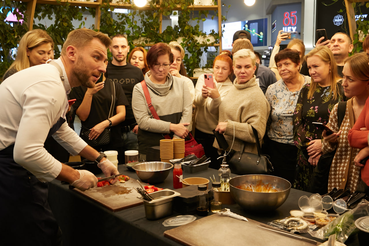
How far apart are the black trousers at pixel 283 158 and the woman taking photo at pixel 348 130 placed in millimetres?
541

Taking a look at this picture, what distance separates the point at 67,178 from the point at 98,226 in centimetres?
32

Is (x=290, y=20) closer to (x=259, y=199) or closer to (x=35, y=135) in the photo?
(x=259, y=199)

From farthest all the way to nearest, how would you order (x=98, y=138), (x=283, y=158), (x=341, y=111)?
1. (x=98, y=138)
2. (x=283, y=158)
3. (x=341, y=111)

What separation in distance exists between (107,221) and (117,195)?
0.65 ft

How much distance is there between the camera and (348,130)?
228 centimetres

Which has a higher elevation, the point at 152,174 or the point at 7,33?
the point at 7,33

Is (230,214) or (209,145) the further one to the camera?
(209,145)

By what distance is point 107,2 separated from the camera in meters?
4.57

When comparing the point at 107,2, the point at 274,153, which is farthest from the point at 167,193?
the point at 107,2

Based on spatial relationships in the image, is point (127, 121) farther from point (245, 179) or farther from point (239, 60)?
point (245, 179)

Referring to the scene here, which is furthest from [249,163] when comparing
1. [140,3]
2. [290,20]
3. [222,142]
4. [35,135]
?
[290,20]

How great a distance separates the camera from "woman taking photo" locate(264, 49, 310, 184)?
2.92 metres

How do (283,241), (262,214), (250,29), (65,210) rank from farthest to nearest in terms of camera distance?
(250,29) → (65,210) → (262,214) → (283,241)

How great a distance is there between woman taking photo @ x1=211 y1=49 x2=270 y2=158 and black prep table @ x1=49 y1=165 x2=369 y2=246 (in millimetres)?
851
